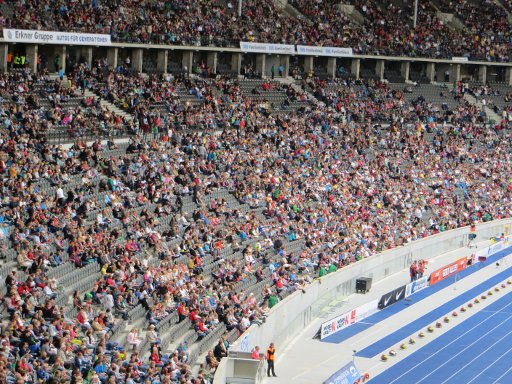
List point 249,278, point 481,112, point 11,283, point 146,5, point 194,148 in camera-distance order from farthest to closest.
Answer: point 481,112
point 146,5
point 194,148
point 249,278
point 11,283

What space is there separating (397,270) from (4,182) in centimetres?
1990

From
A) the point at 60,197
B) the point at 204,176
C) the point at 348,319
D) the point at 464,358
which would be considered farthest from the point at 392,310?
the point at 60,197

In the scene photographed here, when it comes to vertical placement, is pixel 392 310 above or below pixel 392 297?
below

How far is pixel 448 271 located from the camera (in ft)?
144

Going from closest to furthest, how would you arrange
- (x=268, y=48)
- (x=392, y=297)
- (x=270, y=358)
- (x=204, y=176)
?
(x=270, y=358), (x=204, y=176), (x=392, y=297), (x=268, y=48)

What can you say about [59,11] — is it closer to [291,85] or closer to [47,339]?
[291,85]

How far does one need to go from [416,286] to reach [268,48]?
19.1 m

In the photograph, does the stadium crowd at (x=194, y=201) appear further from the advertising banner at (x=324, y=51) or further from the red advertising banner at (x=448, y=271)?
the red advertising banner at (x=448, y=271)

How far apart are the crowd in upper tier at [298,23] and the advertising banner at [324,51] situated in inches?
16.6

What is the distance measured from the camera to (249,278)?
3209 centimetres

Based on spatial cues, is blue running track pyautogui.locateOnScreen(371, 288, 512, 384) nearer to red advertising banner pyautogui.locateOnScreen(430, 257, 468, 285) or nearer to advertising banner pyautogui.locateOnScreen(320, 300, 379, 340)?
advertising banner pyautogui.locateOnScreen(320, 300, 379, 340)

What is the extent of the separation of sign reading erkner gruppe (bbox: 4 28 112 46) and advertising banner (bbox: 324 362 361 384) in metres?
20.4

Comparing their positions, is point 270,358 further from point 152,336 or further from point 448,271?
point 448,271

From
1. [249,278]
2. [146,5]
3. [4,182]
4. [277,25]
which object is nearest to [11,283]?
[4,182]
